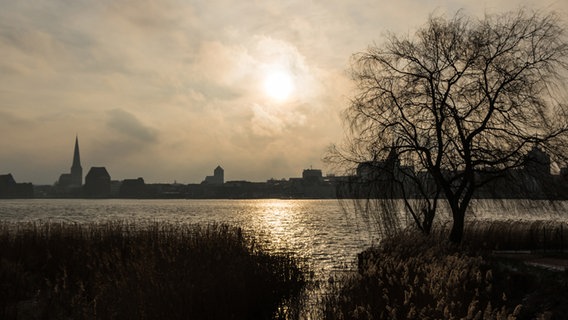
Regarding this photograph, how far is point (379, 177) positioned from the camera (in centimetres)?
2116

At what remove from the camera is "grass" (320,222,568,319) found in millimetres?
7762

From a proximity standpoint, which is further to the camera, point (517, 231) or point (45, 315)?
point (517, 231)

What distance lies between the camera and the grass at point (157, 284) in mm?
9672

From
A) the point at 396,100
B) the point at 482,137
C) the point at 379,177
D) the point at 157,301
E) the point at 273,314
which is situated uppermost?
the point at 396,100

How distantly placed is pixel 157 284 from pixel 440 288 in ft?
17.2

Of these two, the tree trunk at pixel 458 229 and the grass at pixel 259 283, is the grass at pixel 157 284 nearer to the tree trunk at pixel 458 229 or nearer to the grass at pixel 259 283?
the grass at pixel 259 283

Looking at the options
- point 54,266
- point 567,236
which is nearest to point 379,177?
point 567,236

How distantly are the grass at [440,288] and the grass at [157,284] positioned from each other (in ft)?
6.29

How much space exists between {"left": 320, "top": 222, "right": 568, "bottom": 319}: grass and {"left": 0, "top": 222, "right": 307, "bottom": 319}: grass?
6.29 feet

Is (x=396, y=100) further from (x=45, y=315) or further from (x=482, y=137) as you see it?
(x=45, y=315)

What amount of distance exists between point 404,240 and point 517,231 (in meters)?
8.85

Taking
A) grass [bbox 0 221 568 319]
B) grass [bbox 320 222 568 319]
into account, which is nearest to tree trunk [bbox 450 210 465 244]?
grass [bbox 320 222 568 319]

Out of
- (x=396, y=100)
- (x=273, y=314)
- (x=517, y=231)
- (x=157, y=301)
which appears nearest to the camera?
(x=157, y=301)

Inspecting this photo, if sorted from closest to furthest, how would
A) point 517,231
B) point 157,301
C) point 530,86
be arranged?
point 157,301
point 530,86
point 517,231
